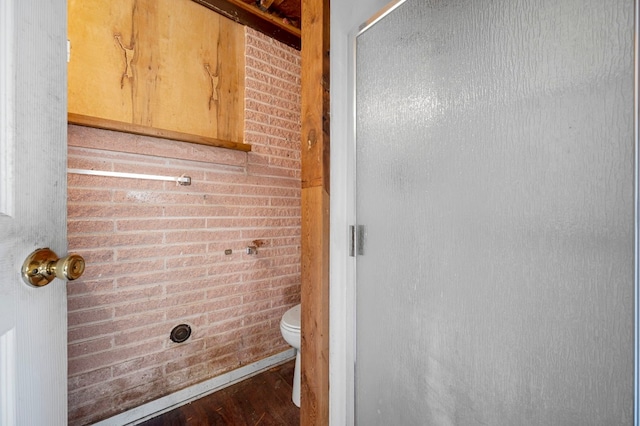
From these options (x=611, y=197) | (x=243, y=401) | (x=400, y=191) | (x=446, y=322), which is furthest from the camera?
(x=243, y=401)

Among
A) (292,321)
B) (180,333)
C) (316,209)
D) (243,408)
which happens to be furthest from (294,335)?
(316,209)

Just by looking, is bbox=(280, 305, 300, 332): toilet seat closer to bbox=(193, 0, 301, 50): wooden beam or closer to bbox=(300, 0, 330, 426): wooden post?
bbox=(300, 0, 330, 426): wooden post

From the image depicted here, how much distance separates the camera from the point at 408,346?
2.41 feet

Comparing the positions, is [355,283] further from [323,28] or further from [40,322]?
[323,28]

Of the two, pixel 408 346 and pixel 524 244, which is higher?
pixel 524 244

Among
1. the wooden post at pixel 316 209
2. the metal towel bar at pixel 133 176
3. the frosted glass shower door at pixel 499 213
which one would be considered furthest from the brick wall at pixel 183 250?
the frosted glass shower door at pixel 499 213

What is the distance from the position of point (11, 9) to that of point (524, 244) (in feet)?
3.30

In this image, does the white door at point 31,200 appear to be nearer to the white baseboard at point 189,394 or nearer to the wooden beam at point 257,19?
the white baseboard at point 189,394

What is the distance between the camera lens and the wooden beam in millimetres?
1741

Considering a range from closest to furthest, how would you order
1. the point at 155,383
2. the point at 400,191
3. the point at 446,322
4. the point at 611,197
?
the point at 611,197 → the point at 446,322 → the point at 400,191 → the point at 155,383

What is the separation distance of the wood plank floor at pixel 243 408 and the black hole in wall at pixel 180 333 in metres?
0.37

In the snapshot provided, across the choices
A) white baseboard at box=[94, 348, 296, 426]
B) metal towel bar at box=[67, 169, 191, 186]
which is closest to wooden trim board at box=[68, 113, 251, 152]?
metal towel bar at box=[67, 169, 191, 186]

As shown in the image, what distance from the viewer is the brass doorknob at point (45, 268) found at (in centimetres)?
49

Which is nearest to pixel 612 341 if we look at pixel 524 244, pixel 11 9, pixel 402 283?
pixel 524 244
